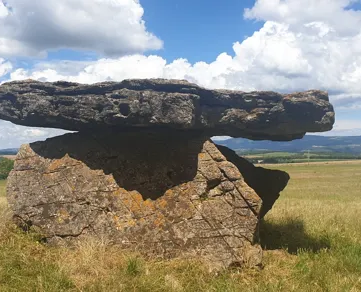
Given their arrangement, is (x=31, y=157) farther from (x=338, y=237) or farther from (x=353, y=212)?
(x=353, y=212)

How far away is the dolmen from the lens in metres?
9.15

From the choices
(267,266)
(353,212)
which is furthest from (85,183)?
(353,212)

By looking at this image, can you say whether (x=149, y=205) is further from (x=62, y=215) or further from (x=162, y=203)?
(x=62, y=215)

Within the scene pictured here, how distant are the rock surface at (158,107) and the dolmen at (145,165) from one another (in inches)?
1.0

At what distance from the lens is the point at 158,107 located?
9.17 m

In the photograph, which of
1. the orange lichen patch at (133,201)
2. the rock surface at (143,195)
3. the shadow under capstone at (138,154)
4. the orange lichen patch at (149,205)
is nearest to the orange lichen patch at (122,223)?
the rock surface at (143,195)

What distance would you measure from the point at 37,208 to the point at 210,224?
4335 mm

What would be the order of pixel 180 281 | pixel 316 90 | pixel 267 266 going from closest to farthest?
pixel 180 281, pixel 267 266, pixel 316 90

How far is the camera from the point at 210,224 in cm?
922

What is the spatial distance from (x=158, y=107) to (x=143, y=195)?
7.40 ft

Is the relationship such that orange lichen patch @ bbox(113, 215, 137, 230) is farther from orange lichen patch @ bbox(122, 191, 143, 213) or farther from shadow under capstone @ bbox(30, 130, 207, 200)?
shadow under capstone @ bbox(30, 130, 207, 200)

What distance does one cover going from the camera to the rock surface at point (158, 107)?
30.3ft

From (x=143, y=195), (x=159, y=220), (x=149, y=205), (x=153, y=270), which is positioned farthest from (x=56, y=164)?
(x=153, y=270)

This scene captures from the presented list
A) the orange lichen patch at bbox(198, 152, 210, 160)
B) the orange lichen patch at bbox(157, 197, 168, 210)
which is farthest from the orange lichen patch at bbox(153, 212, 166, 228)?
the orange lichen patch at bbox(198, 152, 210, 160)
